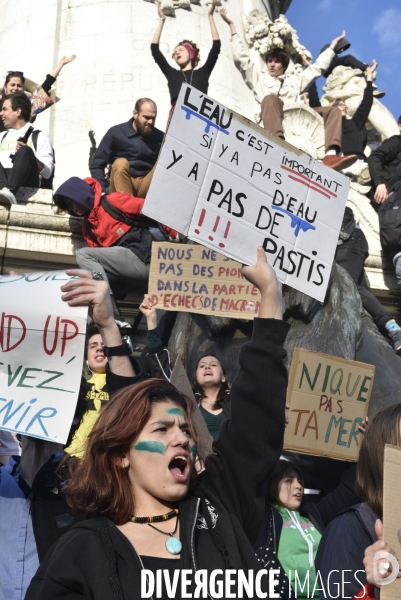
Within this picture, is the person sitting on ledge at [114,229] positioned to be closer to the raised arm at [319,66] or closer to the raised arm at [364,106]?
the raised arm at [364,106]

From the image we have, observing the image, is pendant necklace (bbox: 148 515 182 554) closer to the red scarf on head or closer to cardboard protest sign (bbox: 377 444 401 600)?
cardboard protest sign (bbox: 377 444 401 600)

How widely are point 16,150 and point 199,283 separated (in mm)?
3383

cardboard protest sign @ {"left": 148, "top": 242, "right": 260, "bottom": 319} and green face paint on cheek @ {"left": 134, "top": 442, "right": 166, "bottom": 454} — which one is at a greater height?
cardboard protest sign @ {"left": 148, "top": 242, "right": 260, "bottom": 319}

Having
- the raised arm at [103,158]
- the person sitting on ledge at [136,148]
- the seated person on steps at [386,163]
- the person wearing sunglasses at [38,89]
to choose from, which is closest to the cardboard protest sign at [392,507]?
the person sitting on ledge at [136,148]

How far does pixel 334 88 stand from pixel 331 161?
5.28 meters

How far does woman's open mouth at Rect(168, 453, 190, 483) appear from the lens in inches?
127

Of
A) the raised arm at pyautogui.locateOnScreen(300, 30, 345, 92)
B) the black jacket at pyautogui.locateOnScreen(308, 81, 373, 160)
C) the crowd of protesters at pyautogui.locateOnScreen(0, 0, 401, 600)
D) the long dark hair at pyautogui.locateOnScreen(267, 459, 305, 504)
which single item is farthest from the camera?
the raised arm at pyautogui.locateOnScreen(300, 30, 345, 92)

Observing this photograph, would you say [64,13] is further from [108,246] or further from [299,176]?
[299,176]

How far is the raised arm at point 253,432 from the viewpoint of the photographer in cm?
336

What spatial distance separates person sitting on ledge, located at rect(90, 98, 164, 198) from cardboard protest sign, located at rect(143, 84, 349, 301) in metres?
3.56

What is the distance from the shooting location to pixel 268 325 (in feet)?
Answer: 11.4

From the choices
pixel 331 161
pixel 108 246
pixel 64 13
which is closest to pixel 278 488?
pixel 108 246

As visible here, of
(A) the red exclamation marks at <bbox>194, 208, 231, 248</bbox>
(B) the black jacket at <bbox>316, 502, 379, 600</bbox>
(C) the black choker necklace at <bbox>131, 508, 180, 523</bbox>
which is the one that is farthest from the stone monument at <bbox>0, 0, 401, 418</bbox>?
(C) the black choker necklace at <bbox>131, 508, 180, 523</bbox>

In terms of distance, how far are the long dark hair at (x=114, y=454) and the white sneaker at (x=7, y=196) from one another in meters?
6.56
